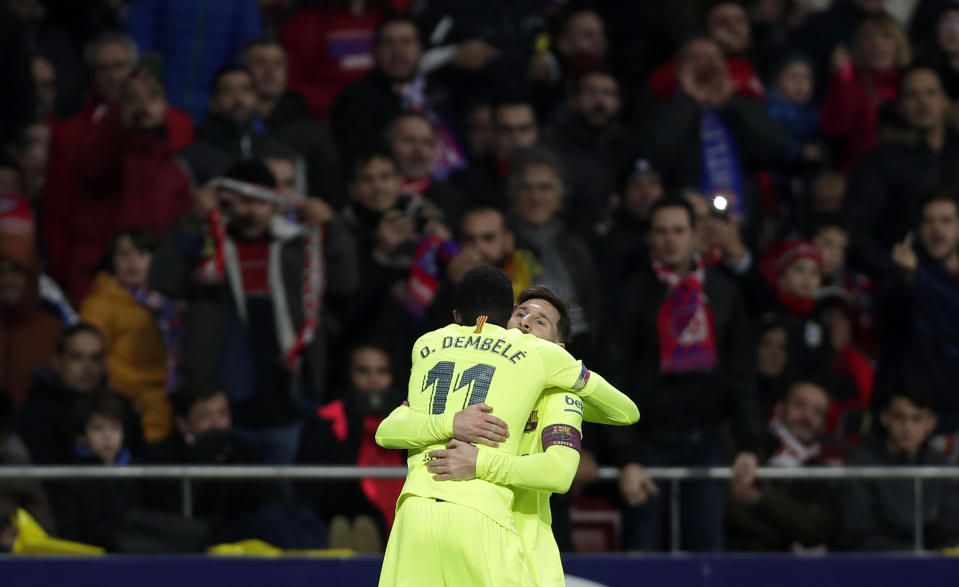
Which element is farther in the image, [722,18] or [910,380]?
[722,18]

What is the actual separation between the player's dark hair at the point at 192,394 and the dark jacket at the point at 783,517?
2.99 m

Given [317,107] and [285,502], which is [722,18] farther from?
[285,502]

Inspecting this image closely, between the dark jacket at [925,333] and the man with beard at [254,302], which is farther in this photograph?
the dark jacket at [925,333]

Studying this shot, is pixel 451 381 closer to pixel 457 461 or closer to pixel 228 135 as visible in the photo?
pixel 457 461

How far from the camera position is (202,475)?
8945mm

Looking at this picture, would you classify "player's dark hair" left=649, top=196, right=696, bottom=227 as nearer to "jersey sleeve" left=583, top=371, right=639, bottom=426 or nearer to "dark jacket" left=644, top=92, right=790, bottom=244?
"dark jacket" left=644, top=92, right=790, bottom=244

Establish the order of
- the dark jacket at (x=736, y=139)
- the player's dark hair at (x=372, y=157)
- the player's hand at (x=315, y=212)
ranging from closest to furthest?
the player's hand at (x=315, y=212)
the player's dark hair at (x=372, y=157)
the dark jacket at (x=736, y=139)

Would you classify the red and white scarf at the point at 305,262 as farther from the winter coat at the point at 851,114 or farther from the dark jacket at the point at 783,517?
the winter coat at the point at 851,114

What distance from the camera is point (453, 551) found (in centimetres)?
627

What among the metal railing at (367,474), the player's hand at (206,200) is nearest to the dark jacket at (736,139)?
the metal railing at (367,474)

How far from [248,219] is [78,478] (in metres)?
1.82

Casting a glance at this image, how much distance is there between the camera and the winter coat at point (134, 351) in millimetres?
10109

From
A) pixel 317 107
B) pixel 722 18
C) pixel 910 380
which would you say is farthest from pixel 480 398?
pixel 722 18

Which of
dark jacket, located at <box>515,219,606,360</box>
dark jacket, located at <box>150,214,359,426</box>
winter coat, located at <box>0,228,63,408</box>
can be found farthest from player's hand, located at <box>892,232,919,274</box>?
winter coat, located at <box>0,228,63,408</box>
